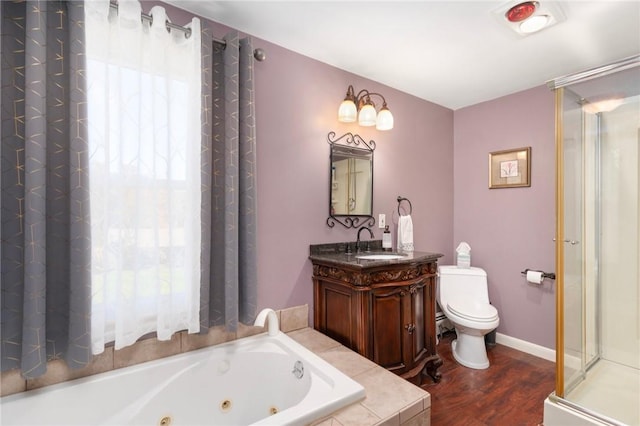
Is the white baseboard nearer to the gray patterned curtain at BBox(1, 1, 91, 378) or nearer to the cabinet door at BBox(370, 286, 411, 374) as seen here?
the cabinet door at BBox(370, 286, 411, 374)

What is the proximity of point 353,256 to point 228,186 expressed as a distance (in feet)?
3.36

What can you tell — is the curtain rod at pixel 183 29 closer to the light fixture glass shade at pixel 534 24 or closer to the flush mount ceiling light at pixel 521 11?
the flush mount ceiling light at pixel 521 11

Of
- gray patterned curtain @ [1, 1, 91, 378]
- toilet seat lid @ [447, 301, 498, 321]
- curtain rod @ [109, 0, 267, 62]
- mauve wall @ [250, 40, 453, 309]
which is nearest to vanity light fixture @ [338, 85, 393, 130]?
mauve wall @ [250, 40, 453, 309]

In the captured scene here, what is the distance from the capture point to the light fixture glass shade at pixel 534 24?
5.69 feet

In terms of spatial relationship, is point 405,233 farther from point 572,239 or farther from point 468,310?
point 572,239

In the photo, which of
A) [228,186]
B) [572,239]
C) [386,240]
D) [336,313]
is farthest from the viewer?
[386,240]

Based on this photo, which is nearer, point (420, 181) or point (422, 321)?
point (422, 321)

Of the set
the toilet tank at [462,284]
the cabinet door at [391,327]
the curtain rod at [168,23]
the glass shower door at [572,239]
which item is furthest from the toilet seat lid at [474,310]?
the curtain rod at [168,23]

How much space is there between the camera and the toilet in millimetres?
2447

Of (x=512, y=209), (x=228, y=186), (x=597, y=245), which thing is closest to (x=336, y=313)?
(x=228, y=186)

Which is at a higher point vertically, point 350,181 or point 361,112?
point 361,112

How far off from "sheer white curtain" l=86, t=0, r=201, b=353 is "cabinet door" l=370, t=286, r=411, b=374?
105cm

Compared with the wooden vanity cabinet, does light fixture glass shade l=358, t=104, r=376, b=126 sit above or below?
above

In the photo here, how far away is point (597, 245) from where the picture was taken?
6.68ft
